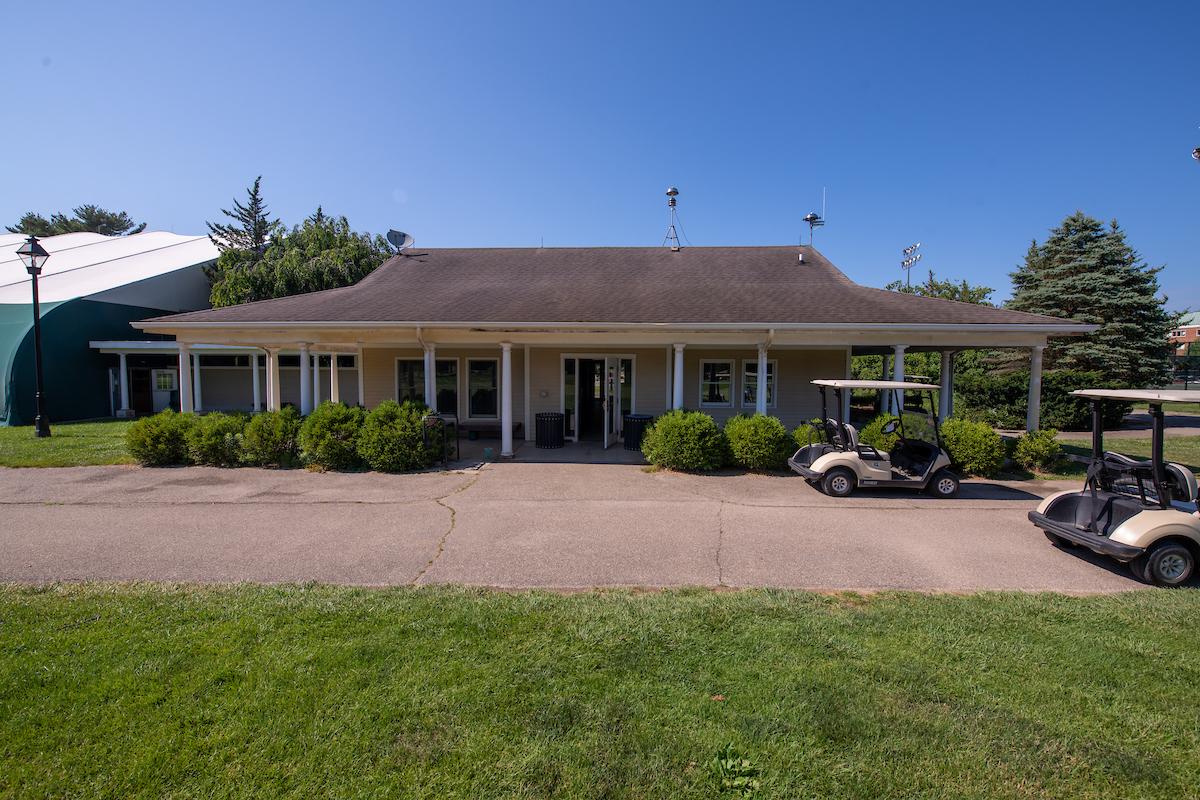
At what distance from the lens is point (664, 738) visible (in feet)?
8.66

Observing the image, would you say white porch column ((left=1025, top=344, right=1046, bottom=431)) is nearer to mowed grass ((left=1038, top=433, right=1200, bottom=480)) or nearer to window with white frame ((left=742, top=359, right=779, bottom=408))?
mowed grass ((left=1038, top=433, right=1200, bottom=480))

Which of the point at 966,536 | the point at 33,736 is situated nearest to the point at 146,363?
the point at 33,736

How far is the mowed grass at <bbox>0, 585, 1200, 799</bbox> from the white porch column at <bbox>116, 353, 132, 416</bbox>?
2063 cm

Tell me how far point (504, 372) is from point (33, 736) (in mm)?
8965

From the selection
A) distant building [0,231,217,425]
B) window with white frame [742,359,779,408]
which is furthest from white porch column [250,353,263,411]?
window with white frame [742,359,779,408]

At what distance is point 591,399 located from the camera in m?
14.5

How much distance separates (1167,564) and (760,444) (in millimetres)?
5476

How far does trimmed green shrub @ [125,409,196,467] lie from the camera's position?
10.2 meters

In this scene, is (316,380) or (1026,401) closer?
(316,380)

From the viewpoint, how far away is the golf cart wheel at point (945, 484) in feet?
26.5

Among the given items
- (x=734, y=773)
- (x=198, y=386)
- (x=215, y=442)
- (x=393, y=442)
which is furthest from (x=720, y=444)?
(x=198, y=386)

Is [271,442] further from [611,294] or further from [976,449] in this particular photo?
[976,449]

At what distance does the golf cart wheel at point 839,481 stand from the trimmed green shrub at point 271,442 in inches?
381

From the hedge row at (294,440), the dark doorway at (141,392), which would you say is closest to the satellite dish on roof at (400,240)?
the hedge row at (294,440)
